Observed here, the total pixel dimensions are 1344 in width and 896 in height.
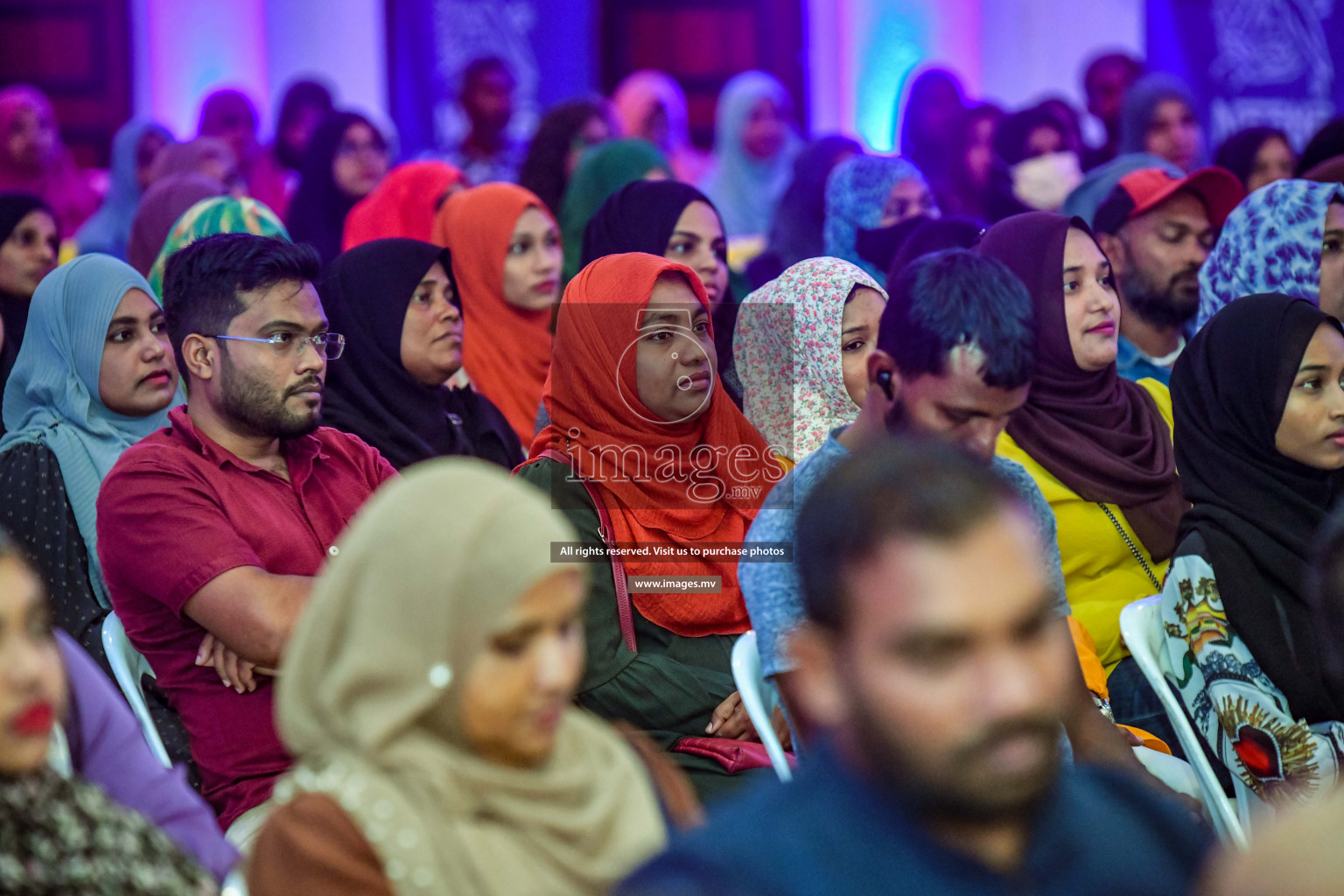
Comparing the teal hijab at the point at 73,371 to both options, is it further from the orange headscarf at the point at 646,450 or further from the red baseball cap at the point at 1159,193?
the red baseball cap at the point at 1159,193

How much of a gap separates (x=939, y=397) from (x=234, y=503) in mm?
1241

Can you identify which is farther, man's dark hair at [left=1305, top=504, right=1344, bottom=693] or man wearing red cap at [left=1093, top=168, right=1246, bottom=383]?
man wearing red cap at [left=1093, top=168, right=1246, bottom=383]

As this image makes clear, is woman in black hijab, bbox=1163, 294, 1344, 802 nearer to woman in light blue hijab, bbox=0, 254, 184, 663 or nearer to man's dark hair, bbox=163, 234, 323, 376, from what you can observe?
man's dark hair, bbox=163, 234, 323, 376

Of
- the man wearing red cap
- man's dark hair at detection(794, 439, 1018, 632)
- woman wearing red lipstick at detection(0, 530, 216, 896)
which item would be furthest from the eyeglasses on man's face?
the man wearing red cap

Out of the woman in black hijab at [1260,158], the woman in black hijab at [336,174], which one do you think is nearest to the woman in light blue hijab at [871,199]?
the woman in black hijab at [1260,158]

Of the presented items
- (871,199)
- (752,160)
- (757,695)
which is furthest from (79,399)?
(752,160)

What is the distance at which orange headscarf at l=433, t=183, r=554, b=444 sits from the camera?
4.46 meters

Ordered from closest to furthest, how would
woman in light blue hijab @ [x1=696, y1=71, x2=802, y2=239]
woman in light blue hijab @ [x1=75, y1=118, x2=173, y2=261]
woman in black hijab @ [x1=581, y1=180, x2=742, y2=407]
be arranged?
1. woman in black hijab @ [x1=581, y1=180, x2=742, y2=407]
2. woman in light blue hijab @ [x1=75, y1=118, x2=173, y2=261]
3. woman in light blue hijab @ [x1=696, y1=71, x2=802, y2=239]

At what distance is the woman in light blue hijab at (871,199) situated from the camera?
517cm

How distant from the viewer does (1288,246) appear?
12.1 ft

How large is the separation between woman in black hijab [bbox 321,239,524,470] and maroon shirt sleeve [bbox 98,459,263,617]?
3.06ft

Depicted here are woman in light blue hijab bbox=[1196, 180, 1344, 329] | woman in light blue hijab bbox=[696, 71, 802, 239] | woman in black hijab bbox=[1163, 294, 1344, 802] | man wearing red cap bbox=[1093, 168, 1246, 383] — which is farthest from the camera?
woman in light blue hijab bbox=[696, 71, 802, 239]

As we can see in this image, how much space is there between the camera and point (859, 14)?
991 cm

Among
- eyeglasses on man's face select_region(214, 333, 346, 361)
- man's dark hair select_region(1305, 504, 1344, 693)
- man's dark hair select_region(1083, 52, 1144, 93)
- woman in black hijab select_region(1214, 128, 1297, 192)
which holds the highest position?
man's dark hair select_region(1083, 52, 1144, 93)
